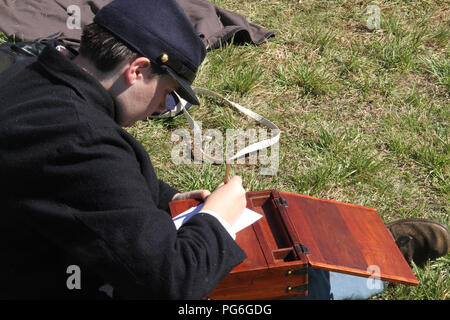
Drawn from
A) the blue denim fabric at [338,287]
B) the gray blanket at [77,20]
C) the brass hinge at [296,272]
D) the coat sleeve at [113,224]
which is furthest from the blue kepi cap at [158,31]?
the gray blanket at [77,20]

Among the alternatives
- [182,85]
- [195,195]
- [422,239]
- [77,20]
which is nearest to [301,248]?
[195,195]

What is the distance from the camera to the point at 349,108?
3777mm

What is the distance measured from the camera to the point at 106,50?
5.22 ft

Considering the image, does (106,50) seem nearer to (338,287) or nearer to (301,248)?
(301,248)

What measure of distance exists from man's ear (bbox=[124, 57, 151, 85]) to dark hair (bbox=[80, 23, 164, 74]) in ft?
0.08

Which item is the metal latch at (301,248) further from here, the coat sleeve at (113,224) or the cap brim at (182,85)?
the cap brim at (182,85)

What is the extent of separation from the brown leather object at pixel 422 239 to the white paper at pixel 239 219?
102 centimetres

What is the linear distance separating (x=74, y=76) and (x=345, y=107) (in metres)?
2.67

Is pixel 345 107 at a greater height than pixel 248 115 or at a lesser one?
greater

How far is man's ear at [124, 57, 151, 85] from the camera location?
161 centimetres

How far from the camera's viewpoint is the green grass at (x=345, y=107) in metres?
3.09

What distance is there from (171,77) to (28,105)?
1.63 feet

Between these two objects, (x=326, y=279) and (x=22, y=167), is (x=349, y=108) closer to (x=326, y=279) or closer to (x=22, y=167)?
(x=326, y=279)
